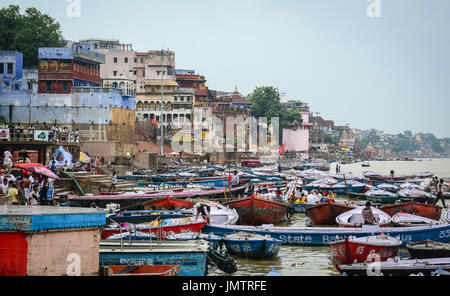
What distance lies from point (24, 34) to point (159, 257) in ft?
162

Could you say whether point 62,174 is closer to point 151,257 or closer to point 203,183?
point 203,183

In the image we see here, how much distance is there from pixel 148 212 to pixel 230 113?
214ft

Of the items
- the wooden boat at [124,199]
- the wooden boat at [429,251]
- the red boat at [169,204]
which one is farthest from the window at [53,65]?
the wooden boat at [429,251]

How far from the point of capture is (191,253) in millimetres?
11219

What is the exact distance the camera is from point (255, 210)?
2084cm

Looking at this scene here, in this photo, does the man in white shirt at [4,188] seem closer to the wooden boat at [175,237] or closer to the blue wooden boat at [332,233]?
the wooden boat at [175,237]

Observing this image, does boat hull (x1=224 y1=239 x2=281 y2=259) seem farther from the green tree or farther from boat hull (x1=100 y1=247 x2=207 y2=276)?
the green tree

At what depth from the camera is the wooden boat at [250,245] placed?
1462 cm

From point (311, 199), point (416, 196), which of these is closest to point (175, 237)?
point (311, 199)

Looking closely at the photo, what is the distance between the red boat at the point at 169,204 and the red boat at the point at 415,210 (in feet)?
25.2

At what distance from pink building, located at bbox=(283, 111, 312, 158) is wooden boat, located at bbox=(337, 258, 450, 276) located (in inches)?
3669

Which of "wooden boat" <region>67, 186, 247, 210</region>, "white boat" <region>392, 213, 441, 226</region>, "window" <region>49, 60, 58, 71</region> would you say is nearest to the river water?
"white boat" <region>392, 213, 441, 226</region>

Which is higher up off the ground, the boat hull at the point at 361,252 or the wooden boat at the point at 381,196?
the boat hull at the point at 361,252
